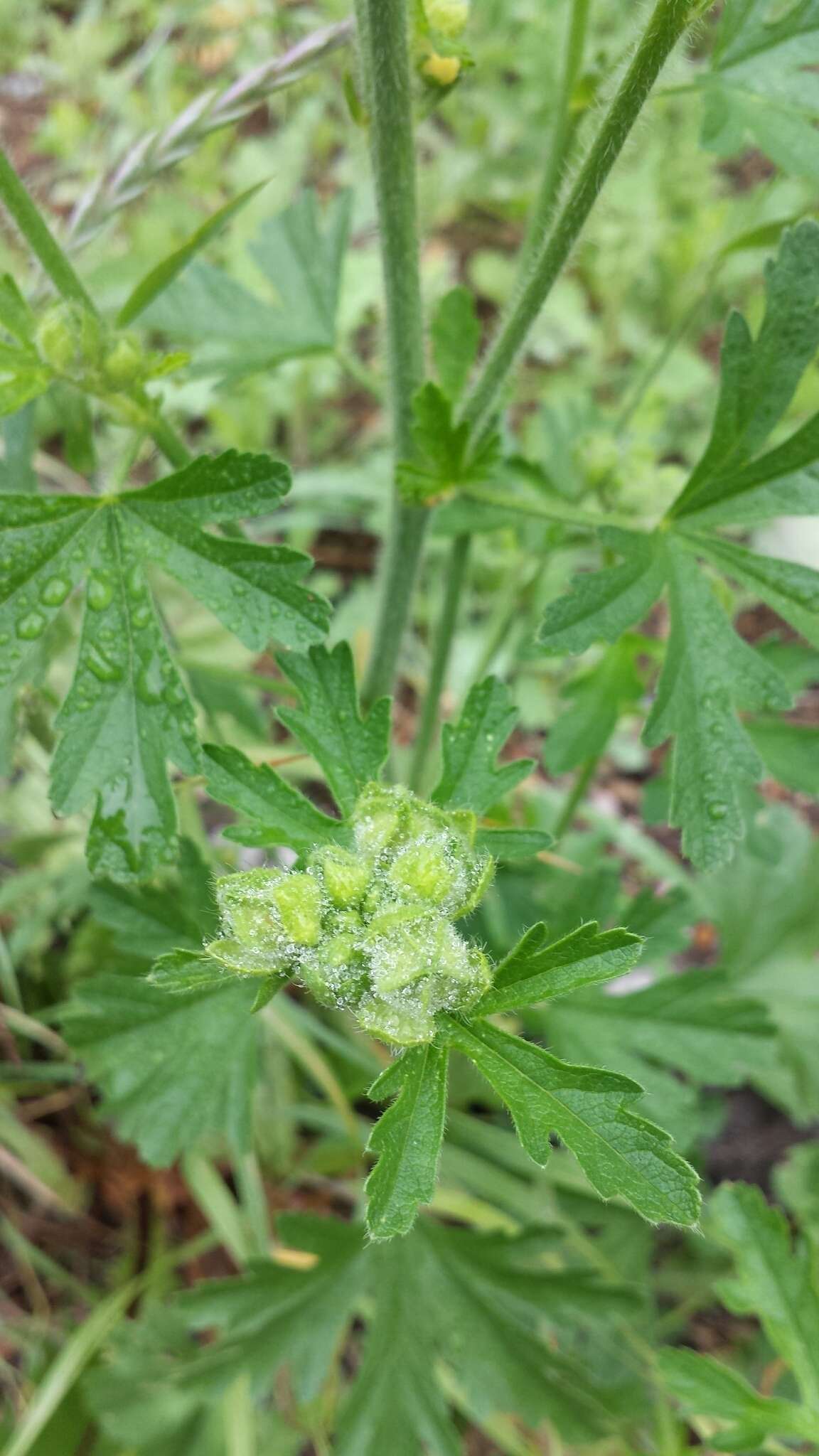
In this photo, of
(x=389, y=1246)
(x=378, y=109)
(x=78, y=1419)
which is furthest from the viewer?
(x=78, y=1419)

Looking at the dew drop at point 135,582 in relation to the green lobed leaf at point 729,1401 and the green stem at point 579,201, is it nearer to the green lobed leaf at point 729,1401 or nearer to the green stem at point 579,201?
the green stem at point 579,201

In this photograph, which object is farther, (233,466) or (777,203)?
(777,203)

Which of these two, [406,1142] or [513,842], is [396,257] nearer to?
[513,842]

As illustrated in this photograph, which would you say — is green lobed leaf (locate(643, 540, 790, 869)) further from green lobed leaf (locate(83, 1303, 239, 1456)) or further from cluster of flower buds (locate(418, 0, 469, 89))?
green lobed leaf (locate(83, 1303, 239, 1456))

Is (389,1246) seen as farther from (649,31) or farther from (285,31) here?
(285,31)

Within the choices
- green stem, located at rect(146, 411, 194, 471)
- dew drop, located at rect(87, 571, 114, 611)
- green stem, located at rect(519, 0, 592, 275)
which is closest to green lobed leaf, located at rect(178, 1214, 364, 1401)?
dew drop, located at rect(87, 571, 114, 611)

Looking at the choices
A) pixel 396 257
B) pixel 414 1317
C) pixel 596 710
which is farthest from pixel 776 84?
pixel 414 1317

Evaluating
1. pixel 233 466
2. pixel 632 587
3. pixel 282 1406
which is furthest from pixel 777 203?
pixel 282 1406
